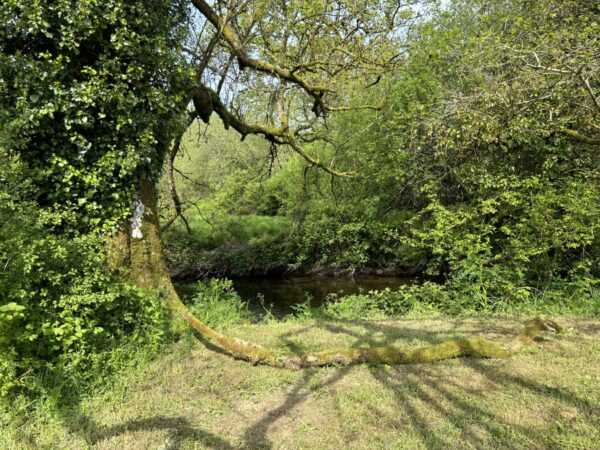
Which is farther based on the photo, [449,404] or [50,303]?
[50,303]

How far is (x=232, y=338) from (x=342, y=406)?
1830 mm

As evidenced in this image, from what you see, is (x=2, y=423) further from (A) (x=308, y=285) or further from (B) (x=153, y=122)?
(A) (x=308, y=285)

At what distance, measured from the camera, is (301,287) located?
14.3 metres

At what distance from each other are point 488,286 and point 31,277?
773 centimetres

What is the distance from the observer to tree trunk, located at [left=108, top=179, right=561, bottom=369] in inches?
180

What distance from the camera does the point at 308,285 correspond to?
1456cm

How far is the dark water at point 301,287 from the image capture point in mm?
12299

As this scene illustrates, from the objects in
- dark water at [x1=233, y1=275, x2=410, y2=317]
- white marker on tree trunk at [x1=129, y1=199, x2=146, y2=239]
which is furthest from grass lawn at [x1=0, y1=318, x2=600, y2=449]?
dark water at [x1=233, y1=275, x2=410, y2=317]

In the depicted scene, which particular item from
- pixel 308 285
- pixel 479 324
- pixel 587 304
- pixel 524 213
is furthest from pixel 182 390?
pixel 308 285

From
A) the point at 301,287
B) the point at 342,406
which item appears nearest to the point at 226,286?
the point at 342,406

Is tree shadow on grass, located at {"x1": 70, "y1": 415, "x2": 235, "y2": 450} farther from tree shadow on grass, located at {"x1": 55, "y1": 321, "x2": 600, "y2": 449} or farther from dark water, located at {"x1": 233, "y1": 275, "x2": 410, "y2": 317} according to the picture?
dark water, located at {"x1": 233, "y1": 275, "x2": 410, "y2": 317}

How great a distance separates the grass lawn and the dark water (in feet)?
23.4

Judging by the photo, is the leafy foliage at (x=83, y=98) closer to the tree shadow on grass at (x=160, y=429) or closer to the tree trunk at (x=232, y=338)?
the tree trunk at (x=232, y=338)

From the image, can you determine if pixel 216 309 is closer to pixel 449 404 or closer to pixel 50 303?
pixel 50 303
